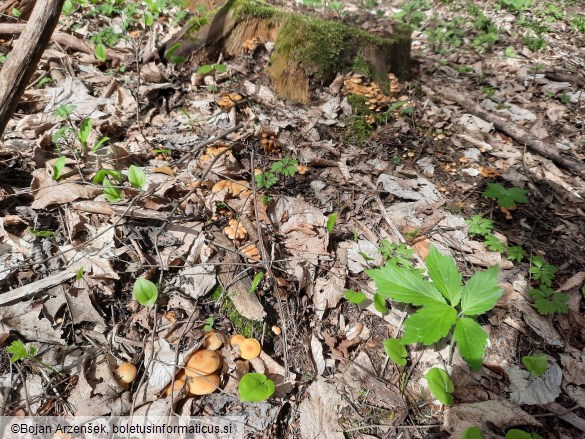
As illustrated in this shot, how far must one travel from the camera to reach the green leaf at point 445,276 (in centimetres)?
231

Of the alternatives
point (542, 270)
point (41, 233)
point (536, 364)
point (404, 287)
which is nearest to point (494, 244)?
point (542, 270)

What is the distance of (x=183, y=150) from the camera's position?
3.73m

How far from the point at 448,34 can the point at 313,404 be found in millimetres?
7662

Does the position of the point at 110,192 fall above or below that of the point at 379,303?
above

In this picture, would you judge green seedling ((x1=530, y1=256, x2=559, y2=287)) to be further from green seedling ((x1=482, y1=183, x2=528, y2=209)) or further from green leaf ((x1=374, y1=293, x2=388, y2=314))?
green leaf ((x1=374, y1=293, x2=388, y2=314))

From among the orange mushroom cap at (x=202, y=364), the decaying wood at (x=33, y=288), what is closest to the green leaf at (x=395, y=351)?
the orange mushroom cap at (x=202, y=364)

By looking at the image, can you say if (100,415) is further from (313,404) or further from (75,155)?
(75,155)

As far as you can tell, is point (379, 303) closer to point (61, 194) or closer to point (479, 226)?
point (479, 226)

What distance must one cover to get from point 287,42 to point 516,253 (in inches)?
132

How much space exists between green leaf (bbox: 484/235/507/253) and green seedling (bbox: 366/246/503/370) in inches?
42.6

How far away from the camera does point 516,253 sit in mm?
3229

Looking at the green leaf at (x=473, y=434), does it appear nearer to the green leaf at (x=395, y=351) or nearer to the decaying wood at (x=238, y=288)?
the green leaf at (x=395, y=351)

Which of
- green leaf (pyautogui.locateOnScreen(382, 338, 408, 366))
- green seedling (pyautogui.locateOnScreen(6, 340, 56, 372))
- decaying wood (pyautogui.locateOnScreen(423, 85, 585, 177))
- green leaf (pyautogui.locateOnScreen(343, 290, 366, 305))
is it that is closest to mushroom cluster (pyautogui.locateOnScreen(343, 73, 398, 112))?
decaying wood (pyautogui.locateOnScreen(423, 85, 585, 177))

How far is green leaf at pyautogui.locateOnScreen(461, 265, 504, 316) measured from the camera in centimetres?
224
